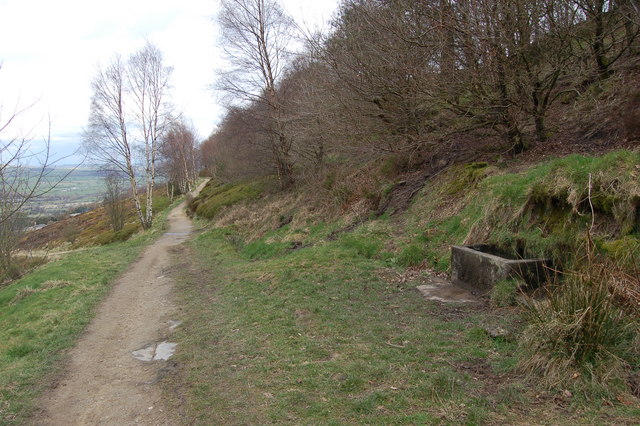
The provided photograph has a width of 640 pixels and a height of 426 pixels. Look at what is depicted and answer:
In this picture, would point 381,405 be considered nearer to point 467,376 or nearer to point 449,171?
point 467,376

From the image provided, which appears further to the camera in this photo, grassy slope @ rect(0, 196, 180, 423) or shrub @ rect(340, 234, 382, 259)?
shrub @ rect(340, 234, 382, 259)

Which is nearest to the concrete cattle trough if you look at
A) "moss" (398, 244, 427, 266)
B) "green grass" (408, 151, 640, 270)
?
"green grass" (408, 151, 640, 270)

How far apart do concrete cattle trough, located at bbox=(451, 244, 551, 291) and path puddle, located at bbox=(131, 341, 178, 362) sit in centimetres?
452

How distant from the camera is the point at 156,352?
6324mm

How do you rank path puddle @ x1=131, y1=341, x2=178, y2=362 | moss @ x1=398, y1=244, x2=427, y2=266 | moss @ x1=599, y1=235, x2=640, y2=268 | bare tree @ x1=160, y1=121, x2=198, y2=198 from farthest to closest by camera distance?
1. bare tree @ x1=160, y1=121, x2=198, y2=198
2. moss @ x1=398, y1=244, x2=427, y2=266
3. path puddle @ x1=131, y1=341, x2=178, y2=362
4. moss @ x1=599, y1=235, x2=640, y2=268

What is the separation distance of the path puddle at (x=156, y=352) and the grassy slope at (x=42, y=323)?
3.51 feet

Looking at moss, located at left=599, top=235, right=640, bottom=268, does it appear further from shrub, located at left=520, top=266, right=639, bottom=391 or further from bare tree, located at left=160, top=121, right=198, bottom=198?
bare tree, located at left=160, top=121, right=198, bottom=198

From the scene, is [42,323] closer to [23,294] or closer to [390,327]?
[23,294]

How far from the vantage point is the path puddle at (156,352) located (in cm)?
607

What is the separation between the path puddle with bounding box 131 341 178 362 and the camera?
19.9 feet

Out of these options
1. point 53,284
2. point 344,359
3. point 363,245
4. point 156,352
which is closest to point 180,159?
point 53,284

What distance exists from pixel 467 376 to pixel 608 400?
1.11 metres

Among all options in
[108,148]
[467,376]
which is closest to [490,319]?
[467,376]

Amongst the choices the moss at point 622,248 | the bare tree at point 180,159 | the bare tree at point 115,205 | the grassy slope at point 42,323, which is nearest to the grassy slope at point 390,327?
the moss at point 622,248
